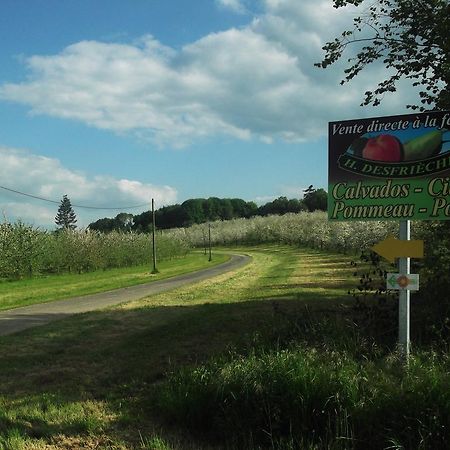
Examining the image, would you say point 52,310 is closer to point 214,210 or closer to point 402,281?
point 402,281

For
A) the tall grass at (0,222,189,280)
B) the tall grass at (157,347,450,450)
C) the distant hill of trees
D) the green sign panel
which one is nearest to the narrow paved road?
the tall grass at (157,347,450,450)

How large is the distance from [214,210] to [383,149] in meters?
165

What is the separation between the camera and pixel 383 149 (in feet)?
23.2

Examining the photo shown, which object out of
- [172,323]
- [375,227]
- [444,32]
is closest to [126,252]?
[375,227]

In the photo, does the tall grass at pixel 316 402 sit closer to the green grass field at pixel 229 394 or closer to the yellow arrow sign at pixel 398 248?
the green grass field at pixel 229 394

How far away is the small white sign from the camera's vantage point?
6.60 m

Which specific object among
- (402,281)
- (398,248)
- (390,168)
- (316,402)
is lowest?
(316,402)

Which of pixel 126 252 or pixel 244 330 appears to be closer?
pixel 244 330

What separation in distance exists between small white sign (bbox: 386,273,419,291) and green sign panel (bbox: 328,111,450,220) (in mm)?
709

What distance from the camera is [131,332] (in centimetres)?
1078

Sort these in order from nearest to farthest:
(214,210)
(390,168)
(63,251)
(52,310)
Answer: (390,168), (52,310), (63,251), (214,210)

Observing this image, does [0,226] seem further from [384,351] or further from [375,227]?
[384,351]

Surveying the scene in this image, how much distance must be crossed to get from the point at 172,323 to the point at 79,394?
4699mm

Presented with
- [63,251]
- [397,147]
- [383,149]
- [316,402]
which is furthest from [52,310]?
[63,251]
